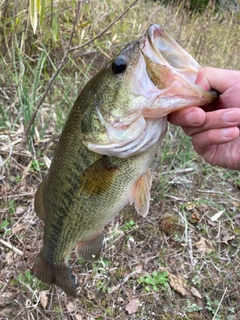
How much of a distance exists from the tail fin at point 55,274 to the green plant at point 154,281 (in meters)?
0.68

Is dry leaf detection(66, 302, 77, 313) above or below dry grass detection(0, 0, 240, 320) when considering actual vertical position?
below

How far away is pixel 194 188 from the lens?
9.84 ft

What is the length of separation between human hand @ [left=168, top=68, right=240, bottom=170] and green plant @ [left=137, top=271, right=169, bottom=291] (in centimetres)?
105

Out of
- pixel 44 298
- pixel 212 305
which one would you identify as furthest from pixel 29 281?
pixel 212 305

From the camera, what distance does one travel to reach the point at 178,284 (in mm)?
2398

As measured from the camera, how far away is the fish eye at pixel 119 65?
47.9 inches

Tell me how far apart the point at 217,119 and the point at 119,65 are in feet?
1.29

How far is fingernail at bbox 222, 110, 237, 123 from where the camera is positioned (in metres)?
1.22

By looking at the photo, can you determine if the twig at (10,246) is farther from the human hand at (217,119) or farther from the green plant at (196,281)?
the human hand at (217,119)

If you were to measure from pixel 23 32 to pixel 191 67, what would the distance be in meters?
2.44

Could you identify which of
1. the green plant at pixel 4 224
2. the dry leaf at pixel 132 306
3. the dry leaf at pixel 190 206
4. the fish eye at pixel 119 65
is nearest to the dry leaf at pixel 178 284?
the dry leaf at pixel 132 306

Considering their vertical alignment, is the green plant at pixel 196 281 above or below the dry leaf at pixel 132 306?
above

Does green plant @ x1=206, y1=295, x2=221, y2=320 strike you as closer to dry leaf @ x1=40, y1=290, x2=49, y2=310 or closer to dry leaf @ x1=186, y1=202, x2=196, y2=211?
dry leaf @ x1=186, y1=202, x2=196, y2=211

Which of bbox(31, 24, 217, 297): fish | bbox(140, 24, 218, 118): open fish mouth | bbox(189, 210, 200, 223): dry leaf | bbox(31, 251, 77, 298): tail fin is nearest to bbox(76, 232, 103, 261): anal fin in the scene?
bbox(31, 24, 217, 297): fish
